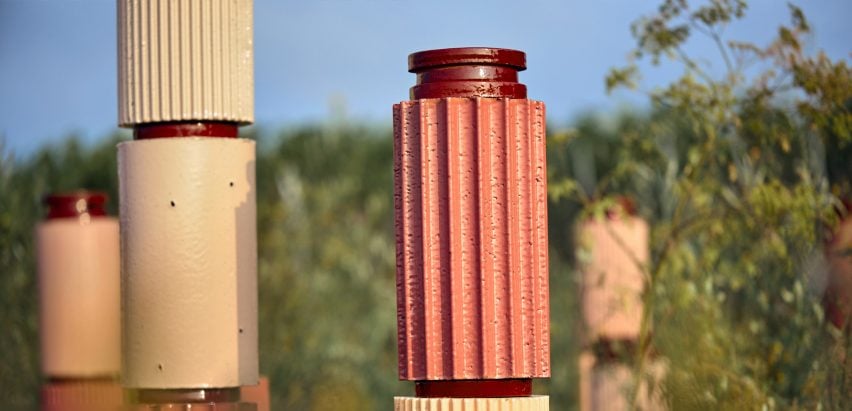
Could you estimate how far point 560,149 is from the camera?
24.1ft

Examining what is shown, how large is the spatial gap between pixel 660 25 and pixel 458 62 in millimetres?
2892

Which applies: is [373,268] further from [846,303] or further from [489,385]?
[489,385]

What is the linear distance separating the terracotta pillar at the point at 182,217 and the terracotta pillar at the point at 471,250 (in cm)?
113

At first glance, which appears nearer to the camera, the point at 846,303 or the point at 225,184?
the point at 225,184

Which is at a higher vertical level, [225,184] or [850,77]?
[850,77]

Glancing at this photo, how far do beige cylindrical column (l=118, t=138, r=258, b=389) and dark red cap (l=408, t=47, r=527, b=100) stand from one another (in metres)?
1.15

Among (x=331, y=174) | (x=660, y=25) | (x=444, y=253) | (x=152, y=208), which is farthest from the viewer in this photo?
(x=331, y=174)

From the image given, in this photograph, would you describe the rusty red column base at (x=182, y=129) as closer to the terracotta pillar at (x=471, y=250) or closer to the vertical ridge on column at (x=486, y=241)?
the terracotta pillar at (x=471, y=250)

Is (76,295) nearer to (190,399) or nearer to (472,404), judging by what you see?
(190,399)

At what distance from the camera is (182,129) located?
5.20m

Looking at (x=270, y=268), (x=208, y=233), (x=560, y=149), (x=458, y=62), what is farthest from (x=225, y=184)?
(x=270, y=268)

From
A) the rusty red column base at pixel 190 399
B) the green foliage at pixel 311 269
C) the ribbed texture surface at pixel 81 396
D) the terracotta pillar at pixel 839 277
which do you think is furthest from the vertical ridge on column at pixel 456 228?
the green foliage at pixel 311 269

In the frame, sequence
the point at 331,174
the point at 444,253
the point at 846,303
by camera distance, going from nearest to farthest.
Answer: the point at 444,253
the point at 846,303
the point at 331,174

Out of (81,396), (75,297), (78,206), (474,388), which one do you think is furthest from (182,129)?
(78,206)
